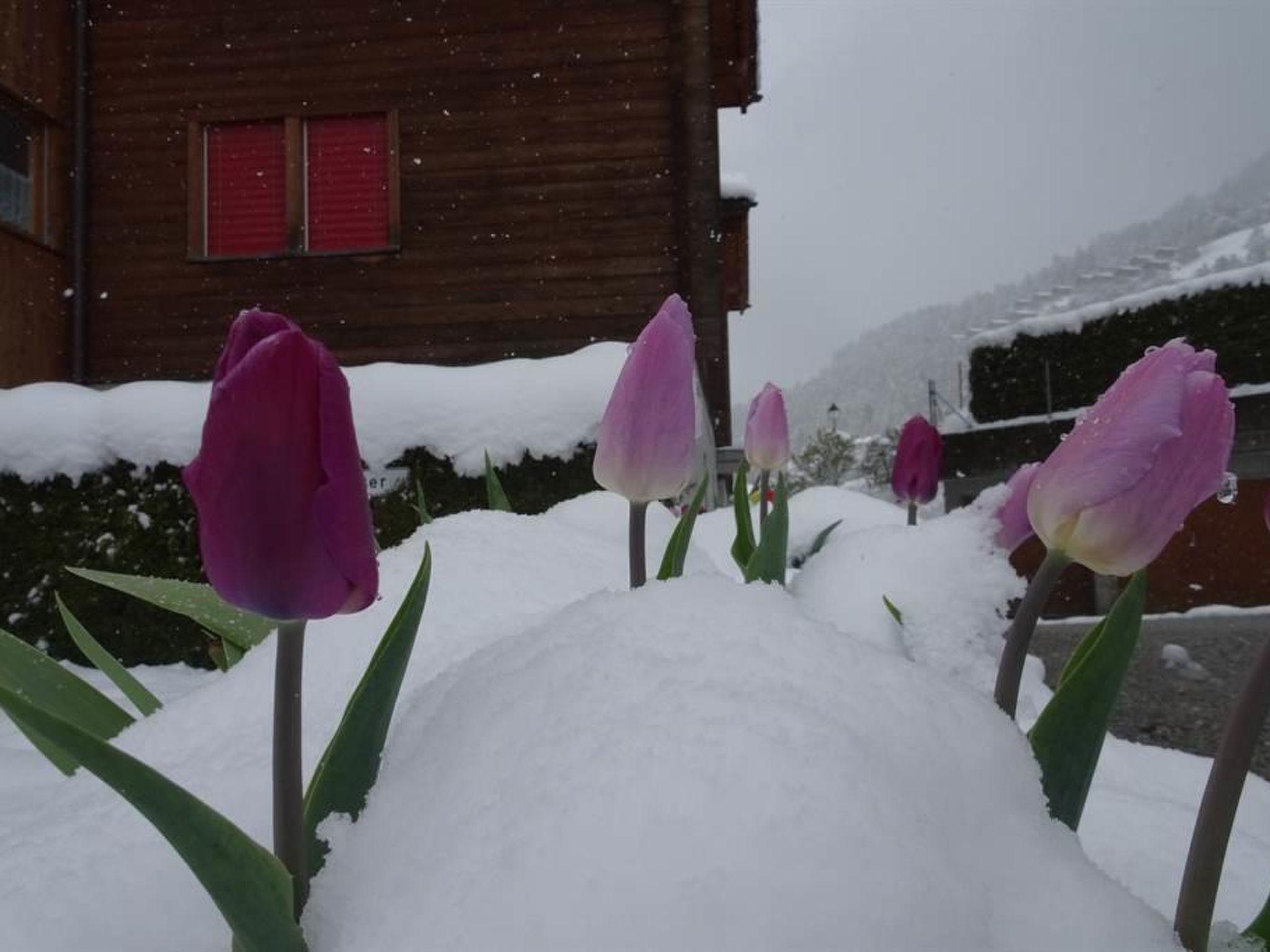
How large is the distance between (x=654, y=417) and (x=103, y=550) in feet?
16.7

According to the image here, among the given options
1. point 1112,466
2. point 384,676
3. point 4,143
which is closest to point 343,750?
point 384,676

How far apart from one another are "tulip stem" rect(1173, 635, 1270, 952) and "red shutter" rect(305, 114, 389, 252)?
298 inches

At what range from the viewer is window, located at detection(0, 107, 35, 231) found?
739 cm

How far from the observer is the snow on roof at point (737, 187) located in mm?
11172

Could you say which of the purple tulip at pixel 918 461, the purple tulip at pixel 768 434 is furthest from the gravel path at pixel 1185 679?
the purple tulip at pixel 768 434

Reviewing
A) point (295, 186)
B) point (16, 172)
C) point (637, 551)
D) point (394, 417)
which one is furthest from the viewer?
point (16, 172)

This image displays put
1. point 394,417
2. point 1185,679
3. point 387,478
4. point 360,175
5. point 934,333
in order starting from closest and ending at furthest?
point 1185,679 < point 387,478 < point 394,417 < point 360,175 < point 934,333

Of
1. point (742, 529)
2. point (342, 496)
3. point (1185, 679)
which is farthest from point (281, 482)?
point (1185, 679)

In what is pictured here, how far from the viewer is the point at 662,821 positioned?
33 centimetres

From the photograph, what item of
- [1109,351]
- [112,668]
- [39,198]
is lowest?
[112,668]

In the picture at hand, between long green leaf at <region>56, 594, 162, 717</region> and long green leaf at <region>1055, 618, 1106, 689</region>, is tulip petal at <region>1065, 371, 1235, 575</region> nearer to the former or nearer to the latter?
long green leaf at <region>1055, 618, 1106, 689</region>

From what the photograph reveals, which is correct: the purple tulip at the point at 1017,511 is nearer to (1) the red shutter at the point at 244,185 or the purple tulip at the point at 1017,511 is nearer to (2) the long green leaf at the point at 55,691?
(2) the long green leaf at the point at 55,691

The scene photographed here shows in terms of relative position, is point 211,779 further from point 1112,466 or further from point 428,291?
point 428,291

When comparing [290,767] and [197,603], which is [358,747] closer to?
[290,767]
